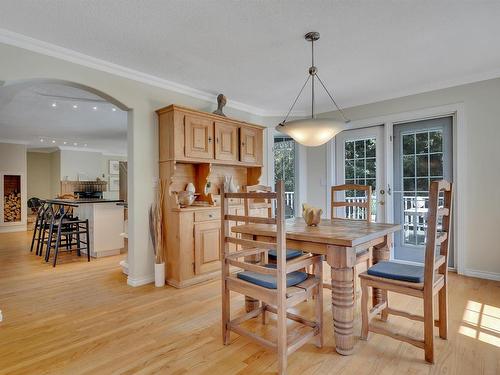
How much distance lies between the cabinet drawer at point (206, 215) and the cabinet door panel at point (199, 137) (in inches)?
26.7

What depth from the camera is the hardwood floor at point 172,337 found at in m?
1.78

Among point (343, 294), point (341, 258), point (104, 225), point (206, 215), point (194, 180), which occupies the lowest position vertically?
point (343, 294)

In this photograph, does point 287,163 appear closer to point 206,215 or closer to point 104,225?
point 206,215

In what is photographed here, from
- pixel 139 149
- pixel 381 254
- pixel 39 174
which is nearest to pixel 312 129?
pixel 381 254

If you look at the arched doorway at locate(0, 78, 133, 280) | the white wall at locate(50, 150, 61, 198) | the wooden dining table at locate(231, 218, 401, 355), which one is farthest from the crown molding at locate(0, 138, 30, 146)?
the wooden dining table at locate(231, 218, 401, 355)

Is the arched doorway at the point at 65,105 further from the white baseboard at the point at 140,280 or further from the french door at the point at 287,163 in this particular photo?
the french door at the point at 287,163

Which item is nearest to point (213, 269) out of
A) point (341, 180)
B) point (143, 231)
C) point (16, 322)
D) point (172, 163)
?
point (143, 231)

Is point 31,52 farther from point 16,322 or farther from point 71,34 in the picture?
point 16,322

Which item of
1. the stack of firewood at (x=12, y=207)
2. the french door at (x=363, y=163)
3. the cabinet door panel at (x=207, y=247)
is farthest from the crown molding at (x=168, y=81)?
the stack of firewood at (x=12, y=207)

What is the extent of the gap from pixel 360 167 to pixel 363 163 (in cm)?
7

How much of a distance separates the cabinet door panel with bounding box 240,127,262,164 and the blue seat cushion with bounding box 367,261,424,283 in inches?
98.4

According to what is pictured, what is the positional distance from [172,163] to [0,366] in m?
2.14

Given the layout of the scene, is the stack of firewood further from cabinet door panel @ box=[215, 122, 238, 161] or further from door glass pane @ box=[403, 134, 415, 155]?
door glass pane @ box=[403, 134, 415, 155]

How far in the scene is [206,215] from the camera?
350 centimetres
